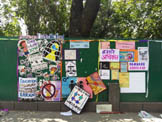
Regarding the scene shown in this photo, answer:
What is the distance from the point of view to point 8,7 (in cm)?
1360

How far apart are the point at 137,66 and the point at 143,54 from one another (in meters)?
0.44

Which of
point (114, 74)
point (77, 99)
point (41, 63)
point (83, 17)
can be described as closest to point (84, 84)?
point (77, 99)

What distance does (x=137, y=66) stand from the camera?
536 centimetres

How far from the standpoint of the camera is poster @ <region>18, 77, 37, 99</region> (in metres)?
5.34

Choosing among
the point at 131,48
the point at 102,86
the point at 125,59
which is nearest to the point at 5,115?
the point at 102,86

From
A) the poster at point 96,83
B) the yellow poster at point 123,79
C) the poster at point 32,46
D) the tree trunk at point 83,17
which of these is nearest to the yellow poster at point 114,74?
the yellow poster at point 123,79

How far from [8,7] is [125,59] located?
12.0 meters

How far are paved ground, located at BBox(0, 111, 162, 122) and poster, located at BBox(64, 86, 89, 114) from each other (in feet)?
0.76

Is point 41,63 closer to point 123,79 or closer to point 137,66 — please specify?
point 123,79

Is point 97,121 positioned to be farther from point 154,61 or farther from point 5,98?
point 5,98

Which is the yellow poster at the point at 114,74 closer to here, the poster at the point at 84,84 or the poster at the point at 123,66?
the poster at the point at 123,66

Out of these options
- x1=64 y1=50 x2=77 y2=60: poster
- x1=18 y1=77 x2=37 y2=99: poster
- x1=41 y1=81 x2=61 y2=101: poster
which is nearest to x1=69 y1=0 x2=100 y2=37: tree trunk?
x1=64 y1=50 x2=77 y2=60: poster

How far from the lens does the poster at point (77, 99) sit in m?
5.14

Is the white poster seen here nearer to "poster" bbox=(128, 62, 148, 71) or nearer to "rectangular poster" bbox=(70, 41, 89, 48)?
"poster" bbox=(128, 62, 148, 71)
